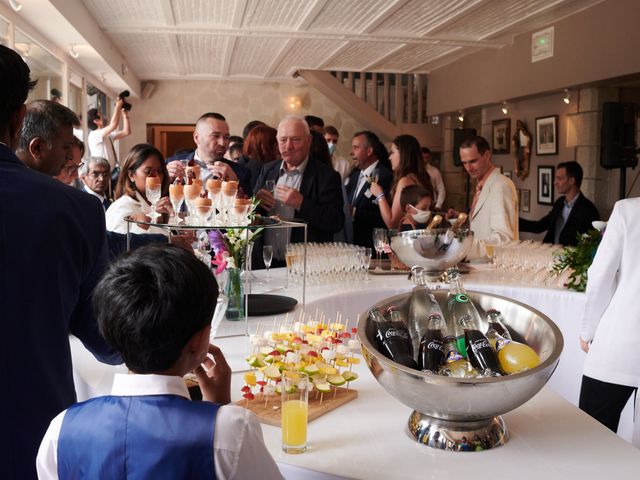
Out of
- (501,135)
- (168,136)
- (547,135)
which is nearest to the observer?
(547,135)

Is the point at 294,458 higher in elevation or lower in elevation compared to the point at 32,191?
lower

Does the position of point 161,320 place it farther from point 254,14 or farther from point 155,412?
point 254,14

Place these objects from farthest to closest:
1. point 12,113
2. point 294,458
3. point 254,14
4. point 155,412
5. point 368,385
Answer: point 254,14 → point 368,385 → point 294,458 → point 12,113 → point 155,412

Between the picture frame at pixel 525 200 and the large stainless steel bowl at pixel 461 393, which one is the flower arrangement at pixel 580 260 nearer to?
the large stainless steel bowl at pixel 461 393

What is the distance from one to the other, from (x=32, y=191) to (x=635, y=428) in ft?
7.17

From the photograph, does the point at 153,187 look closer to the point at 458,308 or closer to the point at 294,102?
the point at 458,308

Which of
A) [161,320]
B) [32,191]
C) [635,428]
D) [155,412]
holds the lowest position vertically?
[635,428]

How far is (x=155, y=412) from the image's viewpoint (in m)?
1.12

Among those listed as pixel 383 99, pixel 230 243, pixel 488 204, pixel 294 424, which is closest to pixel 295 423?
pixel 294 424

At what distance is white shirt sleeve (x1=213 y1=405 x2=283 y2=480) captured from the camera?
109 cm

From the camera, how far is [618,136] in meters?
6.89

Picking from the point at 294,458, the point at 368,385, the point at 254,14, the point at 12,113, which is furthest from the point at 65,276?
the point at 254,14

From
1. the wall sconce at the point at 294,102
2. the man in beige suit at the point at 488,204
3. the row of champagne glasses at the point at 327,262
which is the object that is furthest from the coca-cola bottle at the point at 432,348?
the wall sconce at the point at 294,102

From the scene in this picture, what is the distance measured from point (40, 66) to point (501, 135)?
20.5 feet
